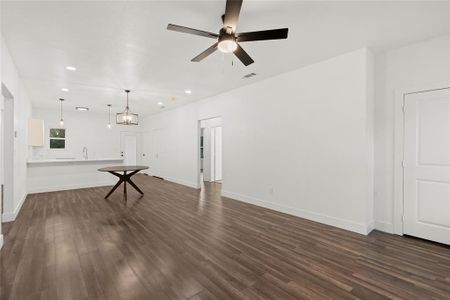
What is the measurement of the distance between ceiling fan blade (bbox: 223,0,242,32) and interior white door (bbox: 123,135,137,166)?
943cm

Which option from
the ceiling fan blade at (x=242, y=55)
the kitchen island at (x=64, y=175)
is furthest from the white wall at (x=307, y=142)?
the kitchen island at (x=64, y=175)

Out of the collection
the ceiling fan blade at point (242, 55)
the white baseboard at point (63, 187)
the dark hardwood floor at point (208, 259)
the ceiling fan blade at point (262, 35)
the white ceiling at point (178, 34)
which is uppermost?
the white ceiling at point (178, 34)

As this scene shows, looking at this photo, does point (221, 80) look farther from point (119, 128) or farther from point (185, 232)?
point (119, 128)

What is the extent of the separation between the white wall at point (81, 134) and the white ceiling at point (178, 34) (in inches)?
176

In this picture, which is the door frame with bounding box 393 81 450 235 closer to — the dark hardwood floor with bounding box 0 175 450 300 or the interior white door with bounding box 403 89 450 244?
the interior white door with bounding box 403 89 450 244

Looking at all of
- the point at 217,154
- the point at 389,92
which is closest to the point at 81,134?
the point at 217,154

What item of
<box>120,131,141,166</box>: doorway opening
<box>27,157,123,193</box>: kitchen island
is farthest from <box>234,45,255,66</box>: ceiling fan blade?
<box>120,131,141,166</box>: doorway opening

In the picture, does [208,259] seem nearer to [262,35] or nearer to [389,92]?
[262,35]

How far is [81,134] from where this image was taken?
29.4ft

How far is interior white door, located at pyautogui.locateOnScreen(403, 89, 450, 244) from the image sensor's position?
2.82m

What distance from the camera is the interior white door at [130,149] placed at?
1014 cm

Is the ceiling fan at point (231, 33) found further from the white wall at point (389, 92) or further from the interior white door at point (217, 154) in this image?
the interior white door at point (217, 154)

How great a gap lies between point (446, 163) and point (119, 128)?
10.7 metres

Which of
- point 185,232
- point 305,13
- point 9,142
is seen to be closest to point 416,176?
point 305,13
